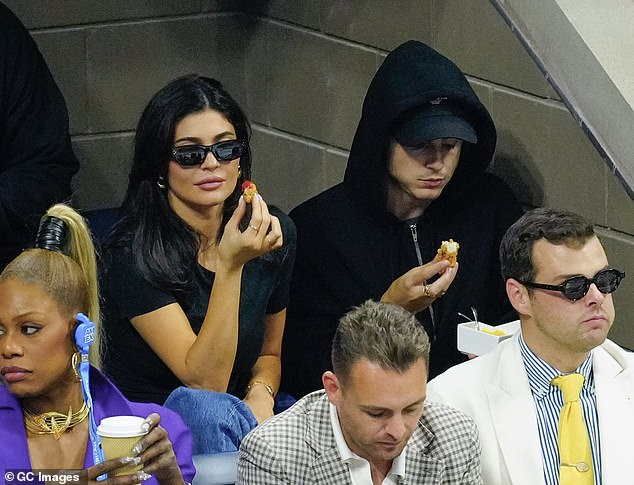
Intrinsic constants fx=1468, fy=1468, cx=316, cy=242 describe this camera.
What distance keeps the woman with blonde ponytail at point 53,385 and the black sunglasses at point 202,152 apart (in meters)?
0.91

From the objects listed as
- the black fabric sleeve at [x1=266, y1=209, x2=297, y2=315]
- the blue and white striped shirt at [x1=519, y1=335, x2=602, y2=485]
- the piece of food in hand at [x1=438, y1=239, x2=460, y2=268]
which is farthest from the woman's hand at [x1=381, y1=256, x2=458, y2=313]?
the blue and white striped shirt at [x1=519, y1=335, x2=602, y2=485]

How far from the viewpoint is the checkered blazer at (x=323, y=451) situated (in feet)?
10.6

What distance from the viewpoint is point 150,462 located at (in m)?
3.11

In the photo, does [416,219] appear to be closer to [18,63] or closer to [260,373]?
[260,373]

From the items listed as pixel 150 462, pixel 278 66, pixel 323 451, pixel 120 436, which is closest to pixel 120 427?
pixel 120 436

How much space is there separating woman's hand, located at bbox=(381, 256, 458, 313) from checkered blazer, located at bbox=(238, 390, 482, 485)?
3.19ft

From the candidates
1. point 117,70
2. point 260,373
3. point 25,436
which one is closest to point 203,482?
point 25,436

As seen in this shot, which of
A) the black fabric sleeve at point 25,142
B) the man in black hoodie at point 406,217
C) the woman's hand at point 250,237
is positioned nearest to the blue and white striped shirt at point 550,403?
the woman's hand at point 250,237

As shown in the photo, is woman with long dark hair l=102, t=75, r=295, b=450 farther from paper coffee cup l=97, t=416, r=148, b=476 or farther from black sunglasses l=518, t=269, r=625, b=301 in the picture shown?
paper coffee cup l=97, t=416, r=148, b=476

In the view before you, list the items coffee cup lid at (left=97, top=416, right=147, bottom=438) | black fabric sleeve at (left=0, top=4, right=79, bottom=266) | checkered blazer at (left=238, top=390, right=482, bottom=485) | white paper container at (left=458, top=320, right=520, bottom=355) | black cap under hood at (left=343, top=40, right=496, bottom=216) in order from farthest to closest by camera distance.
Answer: black fabric sleeve at (left=0, top=4, right=79, bottom=266) → black cap under hood at (left=343, top=40, right=496, bottom=216) → white paper container at (left=458, top=320, right=520, bottom=355) → checkered blazer at (left=238, top=390, right=482, bottom=485) → coffee cup lid at (left=97, top=416, right=147, bottom=438)

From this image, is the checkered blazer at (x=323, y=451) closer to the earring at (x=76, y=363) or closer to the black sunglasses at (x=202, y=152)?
the earring at (x=76, y=363)

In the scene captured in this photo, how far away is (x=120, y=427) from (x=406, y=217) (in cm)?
196

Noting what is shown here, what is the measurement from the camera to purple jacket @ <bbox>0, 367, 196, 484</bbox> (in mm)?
3184

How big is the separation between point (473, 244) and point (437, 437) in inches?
57.6
